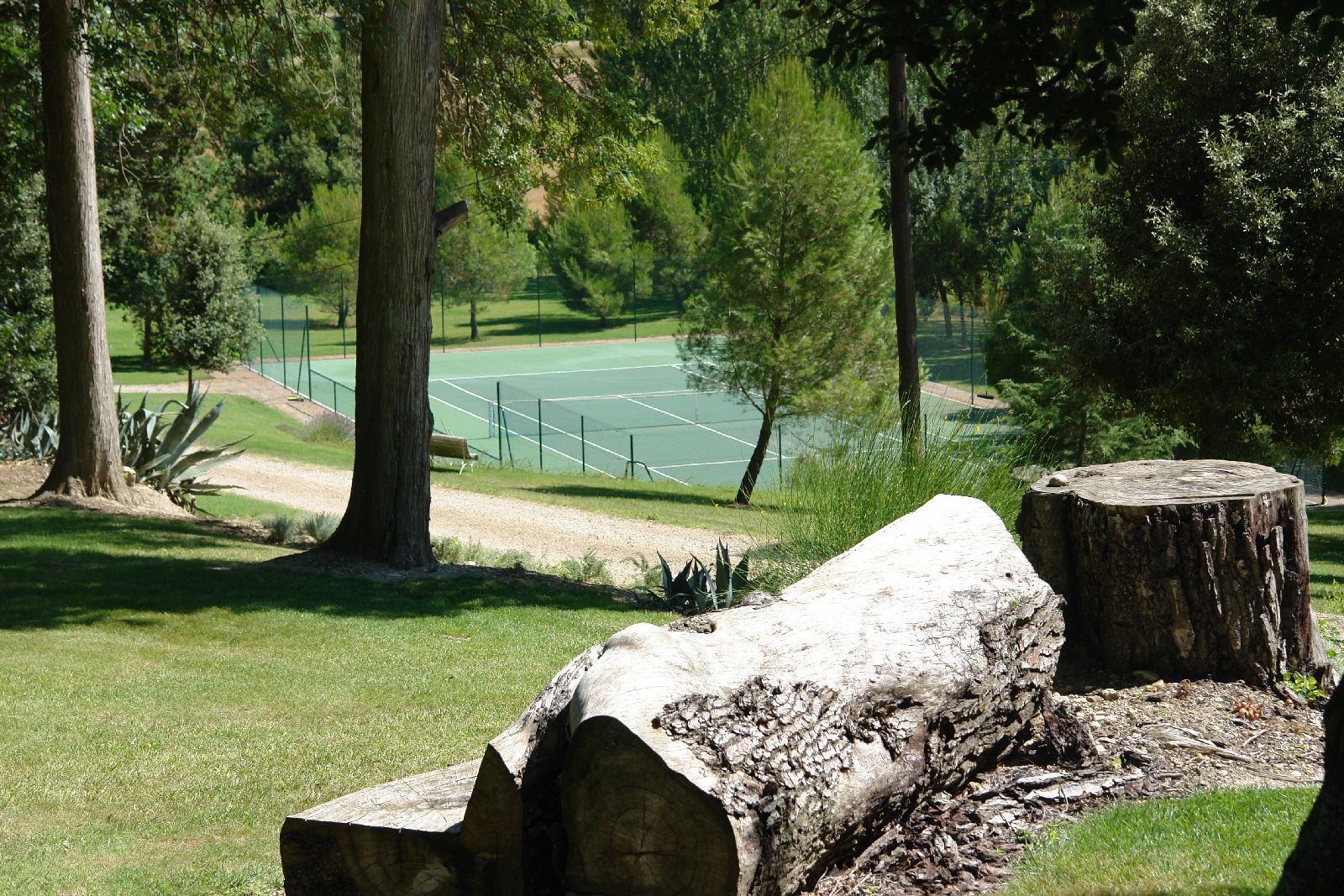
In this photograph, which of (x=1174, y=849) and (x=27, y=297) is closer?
(x=1174, y=849)

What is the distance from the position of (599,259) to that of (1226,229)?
2178 inches

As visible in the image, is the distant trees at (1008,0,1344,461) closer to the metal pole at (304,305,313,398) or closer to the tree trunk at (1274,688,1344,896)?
the tree trunk at (1274,688,1344,896)

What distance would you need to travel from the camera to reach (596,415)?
40.1m

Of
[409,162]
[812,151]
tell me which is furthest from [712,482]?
[409,162]

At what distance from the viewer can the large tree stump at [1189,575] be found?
5723 millimetres

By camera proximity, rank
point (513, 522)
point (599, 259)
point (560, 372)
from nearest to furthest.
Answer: point (513, 522), point (560, 372), point (599, 259)

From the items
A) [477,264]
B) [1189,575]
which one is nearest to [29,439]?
[1189,575]

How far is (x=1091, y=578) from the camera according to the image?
237 inches

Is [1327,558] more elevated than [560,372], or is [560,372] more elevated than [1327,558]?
[560,372]

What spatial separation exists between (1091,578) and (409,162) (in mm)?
7731

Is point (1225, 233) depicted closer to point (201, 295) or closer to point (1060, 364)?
point (1060, 364)

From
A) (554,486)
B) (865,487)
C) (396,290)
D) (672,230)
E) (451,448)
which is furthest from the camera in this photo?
(672,230)

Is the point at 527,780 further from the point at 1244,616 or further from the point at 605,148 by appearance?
the point at 605,148

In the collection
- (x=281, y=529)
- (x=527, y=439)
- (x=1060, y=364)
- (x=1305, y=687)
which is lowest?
(x=527, y=439)
